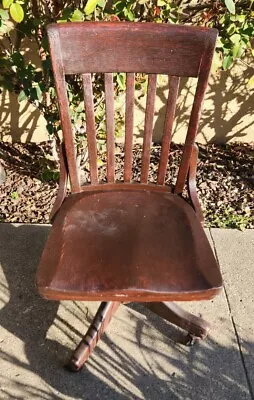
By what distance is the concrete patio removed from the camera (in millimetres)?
1857

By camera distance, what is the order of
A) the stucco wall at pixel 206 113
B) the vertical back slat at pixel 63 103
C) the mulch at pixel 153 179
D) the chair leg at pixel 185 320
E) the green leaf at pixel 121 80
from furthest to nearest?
the stucco wall at pixel 206 113 → the mulch at pixel 153 179 → the green leaf at pixel 121 80 → the chair leg at pixel 185 320 → the vertical back slat at pixel 63 103

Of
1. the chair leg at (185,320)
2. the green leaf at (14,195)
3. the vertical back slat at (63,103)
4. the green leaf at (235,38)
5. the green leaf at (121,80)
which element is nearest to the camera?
the vertical back slat at (63,103)

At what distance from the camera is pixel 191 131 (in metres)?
1.87

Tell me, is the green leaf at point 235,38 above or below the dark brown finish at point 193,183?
above

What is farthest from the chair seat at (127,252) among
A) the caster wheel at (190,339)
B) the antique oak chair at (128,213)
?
the caster wheel at (190,339)

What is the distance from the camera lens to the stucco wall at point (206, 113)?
3154mm

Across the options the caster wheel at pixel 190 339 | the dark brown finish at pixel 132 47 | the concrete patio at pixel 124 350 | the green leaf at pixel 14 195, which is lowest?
the green leaf at pixel 14 195

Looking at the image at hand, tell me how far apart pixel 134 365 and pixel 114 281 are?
0.62m

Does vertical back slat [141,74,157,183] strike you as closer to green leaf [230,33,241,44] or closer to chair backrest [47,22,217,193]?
chair backrest [47,22,217,193]

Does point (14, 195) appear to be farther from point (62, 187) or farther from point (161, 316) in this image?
point (161, 316)

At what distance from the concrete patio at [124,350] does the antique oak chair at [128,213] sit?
101mm

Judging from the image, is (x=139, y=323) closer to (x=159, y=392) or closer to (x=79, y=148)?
(x=159, y=392)

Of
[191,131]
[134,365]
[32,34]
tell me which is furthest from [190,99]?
[134,365]

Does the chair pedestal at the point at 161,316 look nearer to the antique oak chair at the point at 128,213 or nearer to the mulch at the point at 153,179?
the antique oak chair at the point at 128,213
